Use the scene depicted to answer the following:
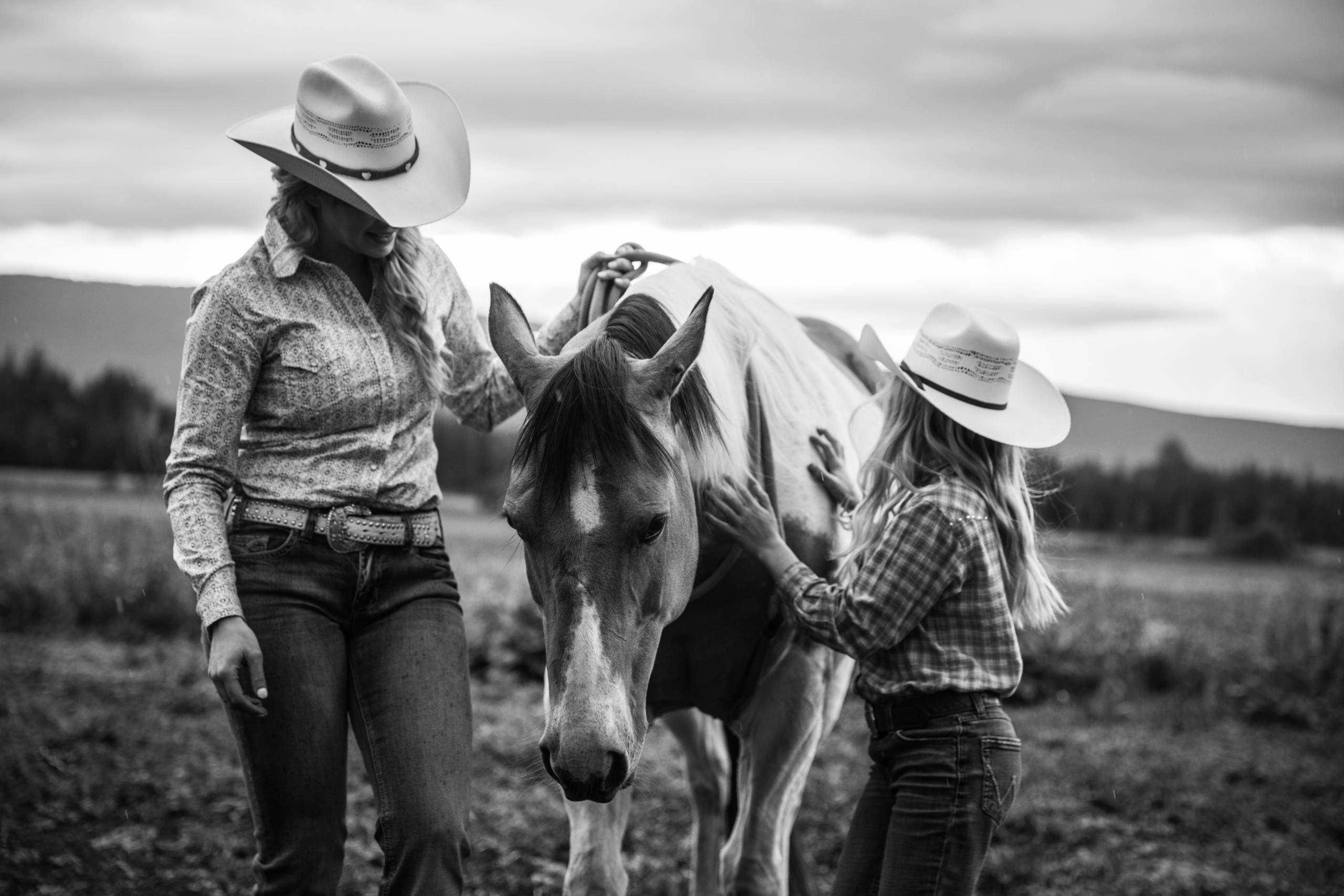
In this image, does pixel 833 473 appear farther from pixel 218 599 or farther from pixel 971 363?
pixel 218 599

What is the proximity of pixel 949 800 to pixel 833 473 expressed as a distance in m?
1.01

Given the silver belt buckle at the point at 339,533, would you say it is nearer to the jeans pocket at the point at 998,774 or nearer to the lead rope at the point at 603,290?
the lead rope at the point at 603,290

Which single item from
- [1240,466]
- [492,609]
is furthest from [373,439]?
[1240,466]

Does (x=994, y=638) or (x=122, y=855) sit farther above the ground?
(x=994, y=638)

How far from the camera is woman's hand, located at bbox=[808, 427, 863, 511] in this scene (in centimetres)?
310

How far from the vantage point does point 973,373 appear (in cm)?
270

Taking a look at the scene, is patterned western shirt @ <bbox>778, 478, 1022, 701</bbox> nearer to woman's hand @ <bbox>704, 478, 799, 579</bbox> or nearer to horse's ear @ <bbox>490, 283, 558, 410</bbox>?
woman's hand @ <bbox>704, 478, 799, 579</bbox>

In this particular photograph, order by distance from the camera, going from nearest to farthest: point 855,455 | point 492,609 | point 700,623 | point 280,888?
point 280,888 → point 700,623 → point 855,455 → point 492,609

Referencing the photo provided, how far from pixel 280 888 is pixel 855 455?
2.22 metres

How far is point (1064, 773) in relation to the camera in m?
6.03

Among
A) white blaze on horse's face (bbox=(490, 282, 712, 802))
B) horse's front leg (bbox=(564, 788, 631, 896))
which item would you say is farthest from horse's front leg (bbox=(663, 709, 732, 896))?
white blaze on horse's face (bbox=(490, 282, 712, 802))

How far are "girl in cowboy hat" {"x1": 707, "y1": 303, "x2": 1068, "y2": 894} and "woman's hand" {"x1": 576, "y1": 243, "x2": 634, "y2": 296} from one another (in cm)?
70

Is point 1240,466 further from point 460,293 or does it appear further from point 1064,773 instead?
point 460,293

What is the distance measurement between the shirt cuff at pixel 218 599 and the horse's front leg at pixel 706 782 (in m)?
1.98
